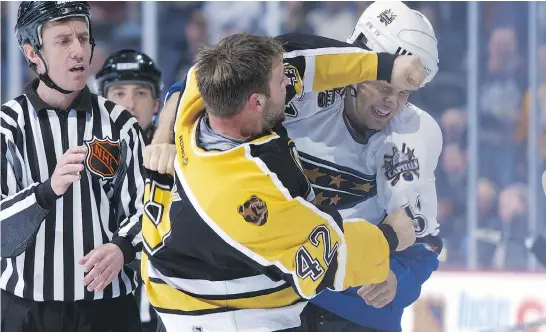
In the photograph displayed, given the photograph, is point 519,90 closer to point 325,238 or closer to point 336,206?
point 336,206

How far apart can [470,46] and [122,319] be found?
2117mm

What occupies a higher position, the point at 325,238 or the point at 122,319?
the point at 325,238

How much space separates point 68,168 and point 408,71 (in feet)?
2.42

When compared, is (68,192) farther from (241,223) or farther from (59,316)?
(241,223)

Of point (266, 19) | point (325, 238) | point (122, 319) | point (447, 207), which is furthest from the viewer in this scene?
point (447, 207)

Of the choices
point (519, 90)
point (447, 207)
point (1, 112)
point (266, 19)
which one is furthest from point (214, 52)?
point (519, 90)

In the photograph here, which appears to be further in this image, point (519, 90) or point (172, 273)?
point (519, 90)

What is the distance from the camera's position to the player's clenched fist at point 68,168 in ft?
6.06

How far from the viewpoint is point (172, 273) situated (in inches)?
65.9

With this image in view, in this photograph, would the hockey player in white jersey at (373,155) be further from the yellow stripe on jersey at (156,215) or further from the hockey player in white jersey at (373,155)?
the yellow stripe on jersey at (156,215)

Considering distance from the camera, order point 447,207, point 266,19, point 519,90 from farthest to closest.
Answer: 1. point 519,90
2. point 447,207
3. point 266,19

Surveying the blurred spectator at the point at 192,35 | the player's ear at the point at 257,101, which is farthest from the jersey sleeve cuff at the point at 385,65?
the blurred spectator at the point at 192,35

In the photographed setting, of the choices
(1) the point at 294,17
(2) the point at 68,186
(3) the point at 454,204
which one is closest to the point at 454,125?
(3) the point at 454,204

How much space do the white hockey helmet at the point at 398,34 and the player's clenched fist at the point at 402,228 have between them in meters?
0.31
